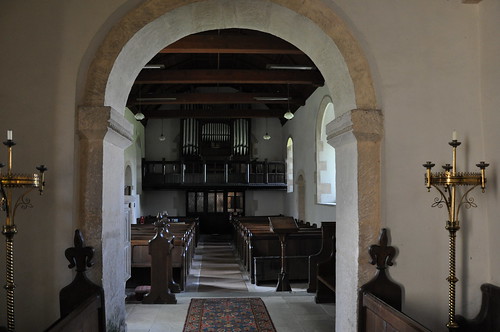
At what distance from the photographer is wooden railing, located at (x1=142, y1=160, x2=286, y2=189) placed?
15.5 metres

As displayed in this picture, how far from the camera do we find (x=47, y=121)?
9.95ft

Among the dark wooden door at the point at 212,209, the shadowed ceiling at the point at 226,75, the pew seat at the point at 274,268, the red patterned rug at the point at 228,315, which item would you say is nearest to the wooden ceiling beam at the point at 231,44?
the shadowed ceiling at the point at 226,75

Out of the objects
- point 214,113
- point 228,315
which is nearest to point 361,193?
point 228,315

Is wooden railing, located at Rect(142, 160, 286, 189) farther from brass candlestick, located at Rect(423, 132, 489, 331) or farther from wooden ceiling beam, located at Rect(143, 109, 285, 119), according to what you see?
brass candlestick, located at Rect(423, 132, 489, 331)

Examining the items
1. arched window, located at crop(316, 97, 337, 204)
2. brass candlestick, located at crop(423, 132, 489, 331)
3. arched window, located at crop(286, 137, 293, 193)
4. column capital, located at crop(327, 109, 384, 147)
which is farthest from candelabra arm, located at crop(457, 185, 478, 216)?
arched window, located at crop(286, 137, 293, 193)

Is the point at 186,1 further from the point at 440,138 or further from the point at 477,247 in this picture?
the point at 477,247

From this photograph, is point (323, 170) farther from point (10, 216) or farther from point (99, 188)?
point (10, 216)

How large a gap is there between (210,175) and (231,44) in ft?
27.6

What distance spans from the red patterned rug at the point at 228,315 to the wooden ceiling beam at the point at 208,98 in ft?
24.6

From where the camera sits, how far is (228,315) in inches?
176

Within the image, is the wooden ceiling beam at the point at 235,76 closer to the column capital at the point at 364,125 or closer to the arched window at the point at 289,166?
the arched window at the point at 289,166

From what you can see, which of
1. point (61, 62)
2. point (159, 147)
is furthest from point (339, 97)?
point (159, 147)

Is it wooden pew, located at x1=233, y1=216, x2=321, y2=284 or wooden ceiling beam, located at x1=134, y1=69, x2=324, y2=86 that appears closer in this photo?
wooden pew, located at x1=233, y1=216, x2=321, y2=284

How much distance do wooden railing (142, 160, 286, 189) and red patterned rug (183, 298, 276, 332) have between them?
34.5ft
